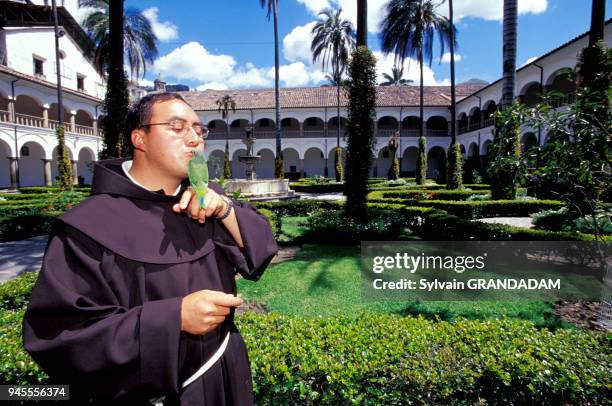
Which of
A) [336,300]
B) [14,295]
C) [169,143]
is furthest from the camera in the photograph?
[336,300]

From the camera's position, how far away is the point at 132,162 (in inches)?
53.4

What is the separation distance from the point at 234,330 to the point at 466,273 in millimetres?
5681

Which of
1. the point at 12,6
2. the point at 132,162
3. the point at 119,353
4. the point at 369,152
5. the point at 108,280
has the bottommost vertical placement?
the point at 119,353

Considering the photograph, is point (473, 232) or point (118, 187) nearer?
point (118, 187)

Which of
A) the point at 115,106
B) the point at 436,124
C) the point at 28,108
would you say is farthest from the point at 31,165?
the point at 436,124

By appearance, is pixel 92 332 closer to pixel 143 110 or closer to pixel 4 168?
pixel 143 110

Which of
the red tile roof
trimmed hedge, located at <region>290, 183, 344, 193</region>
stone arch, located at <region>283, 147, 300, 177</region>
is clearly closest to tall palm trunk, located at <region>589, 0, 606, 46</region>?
trimmed hedge, located at <region>290, 183, 344, 193</region>

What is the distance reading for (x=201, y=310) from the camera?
100 centimetres

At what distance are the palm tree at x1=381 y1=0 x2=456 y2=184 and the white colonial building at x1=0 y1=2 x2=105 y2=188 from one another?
2054 cm

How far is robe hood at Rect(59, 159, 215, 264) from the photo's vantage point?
1.05 m

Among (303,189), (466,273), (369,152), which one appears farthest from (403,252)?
(303,189)

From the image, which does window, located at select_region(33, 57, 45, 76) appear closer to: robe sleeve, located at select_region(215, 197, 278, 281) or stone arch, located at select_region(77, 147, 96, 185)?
stone arch, located at select_region(77, 147, 96, 185)

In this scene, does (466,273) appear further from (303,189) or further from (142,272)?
(303,189)

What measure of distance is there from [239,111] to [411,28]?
18.6 meters
